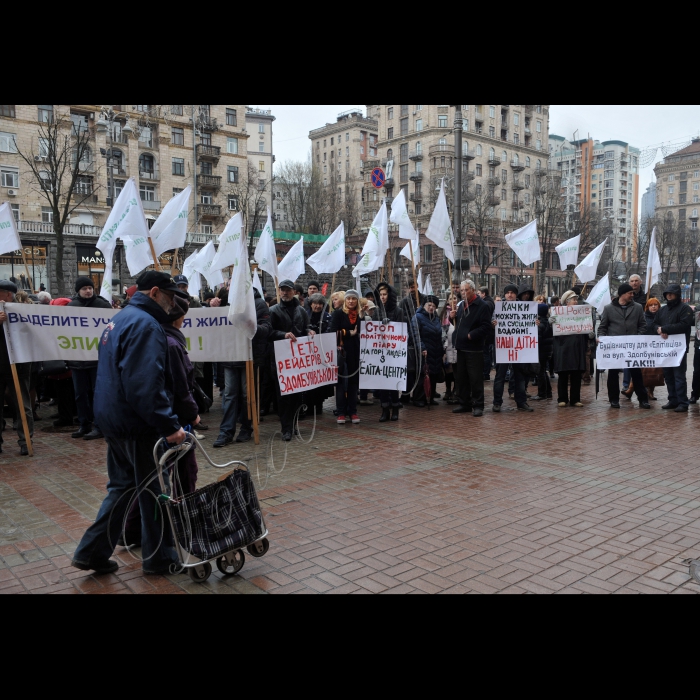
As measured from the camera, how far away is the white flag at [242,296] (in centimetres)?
787

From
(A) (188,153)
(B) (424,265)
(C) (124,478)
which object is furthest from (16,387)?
(B) (424,265)

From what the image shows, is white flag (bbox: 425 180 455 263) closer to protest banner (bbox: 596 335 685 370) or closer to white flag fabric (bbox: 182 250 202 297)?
protest banner (bbox: 596 335 685 370)

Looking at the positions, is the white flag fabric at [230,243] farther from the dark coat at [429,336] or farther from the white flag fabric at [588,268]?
the white flag fabric at [588,268]

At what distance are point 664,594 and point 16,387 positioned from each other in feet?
23.8

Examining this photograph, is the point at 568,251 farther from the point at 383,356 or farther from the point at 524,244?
the point at 383,356

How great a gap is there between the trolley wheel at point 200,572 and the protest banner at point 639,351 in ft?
29.1

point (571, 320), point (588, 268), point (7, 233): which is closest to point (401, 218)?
point (571, 320)

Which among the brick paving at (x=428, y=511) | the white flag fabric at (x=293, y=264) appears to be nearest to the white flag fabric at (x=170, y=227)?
the brick paving at (x=428, y=511)

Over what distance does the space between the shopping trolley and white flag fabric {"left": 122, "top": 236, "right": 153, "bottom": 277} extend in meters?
6.83

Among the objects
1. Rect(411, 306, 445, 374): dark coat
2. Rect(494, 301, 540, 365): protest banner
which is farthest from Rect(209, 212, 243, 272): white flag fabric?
Rect(494, 301, 540, 365): protest banner

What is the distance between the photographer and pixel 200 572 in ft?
13.8

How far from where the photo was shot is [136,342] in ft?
13.1

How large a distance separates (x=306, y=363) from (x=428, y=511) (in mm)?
3926
